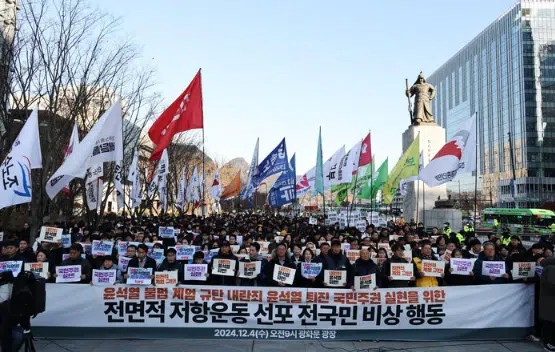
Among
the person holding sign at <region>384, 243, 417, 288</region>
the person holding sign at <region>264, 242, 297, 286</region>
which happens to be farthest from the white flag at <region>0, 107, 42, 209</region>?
the person holding sign at <region>384, 243, 417, 288</region>

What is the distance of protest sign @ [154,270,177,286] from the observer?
7864mm

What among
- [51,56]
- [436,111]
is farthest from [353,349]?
[436,111]

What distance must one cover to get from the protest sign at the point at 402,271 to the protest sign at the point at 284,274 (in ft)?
5.74

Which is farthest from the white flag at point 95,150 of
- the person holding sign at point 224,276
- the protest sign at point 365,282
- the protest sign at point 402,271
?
the protest sign at point 402,271

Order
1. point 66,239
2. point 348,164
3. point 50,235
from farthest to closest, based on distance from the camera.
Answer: point 348,164 < point 66,239 < point 50,235

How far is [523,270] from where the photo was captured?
26.4ft

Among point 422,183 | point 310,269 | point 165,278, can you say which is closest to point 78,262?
point 165,278

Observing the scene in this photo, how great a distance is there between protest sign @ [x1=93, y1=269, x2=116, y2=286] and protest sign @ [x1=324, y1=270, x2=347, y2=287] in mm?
3699

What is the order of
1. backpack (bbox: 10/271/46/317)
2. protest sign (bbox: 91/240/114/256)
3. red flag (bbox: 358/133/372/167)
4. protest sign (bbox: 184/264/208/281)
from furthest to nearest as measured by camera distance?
red flag (bbox: 358/133/372/167) → protest sign (bbox: 91/240/114/256) → protest sign (bbox: 184/264/208/281) → backpack (bbox: 10/271/46/317)

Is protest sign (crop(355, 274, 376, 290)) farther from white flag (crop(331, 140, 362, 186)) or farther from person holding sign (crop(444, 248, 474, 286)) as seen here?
white flag (crop(331, 140, 362, 186))

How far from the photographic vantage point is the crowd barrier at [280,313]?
774cm

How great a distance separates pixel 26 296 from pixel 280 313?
385 centimetres

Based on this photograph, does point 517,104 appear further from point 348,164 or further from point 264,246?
point 264,246

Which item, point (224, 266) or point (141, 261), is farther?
point (141, 261)
